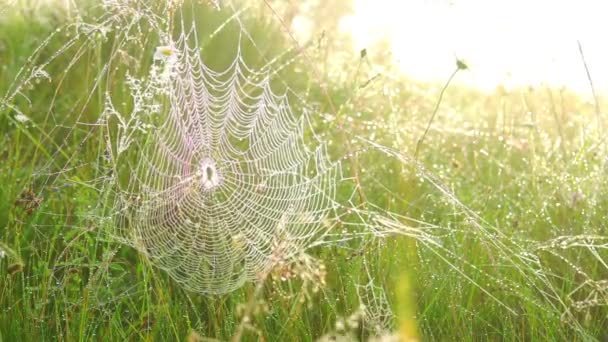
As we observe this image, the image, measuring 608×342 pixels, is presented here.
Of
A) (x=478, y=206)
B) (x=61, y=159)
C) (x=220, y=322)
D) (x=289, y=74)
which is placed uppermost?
(x=289, y=74)

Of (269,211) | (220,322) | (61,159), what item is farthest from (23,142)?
(220,322)

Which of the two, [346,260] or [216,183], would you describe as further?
[216,183]

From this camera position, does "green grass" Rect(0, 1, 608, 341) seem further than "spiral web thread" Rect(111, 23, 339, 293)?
No

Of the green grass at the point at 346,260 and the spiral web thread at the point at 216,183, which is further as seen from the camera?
the spiral web thread at the point at 216,183

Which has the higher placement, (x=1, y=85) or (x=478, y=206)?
(x=1, y=85)

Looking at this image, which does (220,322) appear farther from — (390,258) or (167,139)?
(167,139)

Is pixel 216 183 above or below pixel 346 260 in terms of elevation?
above

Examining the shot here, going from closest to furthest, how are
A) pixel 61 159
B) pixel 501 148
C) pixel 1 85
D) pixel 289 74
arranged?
pixel 61 159 → pixel 1 85 → pixel 501 148 → pixel 289 74

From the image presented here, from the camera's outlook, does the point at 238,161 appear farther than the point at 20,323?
Yes
